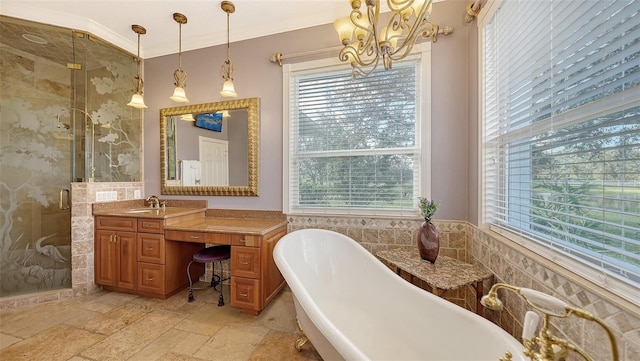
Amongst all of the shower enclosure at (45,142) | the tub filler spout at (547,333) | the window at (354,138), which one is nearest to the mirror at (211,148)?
the window at (354,138)

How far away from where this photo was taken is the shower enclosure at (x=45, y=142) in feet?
7.80

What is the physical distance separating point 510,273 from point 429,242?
484mm

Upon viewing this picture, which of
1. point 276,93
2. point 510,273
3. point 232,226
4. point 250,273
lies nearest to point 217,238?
point 232,226

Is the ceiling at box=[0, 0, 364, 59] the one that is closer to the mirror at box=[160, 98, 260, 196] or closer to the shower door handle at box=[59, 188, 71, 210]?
the mirror at box=[160, 98, 260, 196]

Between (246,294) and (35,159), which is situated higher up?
(35,159)

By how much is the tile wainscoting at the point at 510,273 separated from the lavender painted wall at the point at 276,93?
27cm

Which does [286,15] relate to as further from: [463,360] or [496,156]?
[463,360]

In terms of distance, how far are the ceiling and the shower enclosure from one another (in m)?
0.14

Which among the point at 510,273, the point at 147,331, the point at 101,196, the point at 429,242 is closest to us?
the point at 510,273

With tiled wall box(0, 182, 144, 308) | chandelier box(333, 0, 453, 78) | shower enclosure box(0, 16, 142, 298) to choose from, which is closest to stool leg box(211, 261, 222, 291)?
tiled wall box(0, 182, 144, 308)

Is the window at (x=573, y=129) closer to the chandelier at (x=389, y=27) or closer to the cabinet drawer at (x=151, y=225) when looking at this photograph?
the chandelier at (x=389, y=27)

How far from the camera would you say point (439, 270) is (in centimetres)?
162

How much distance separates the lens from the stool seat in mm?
2215

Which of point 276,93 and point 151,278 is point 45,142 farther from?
point 276,93
